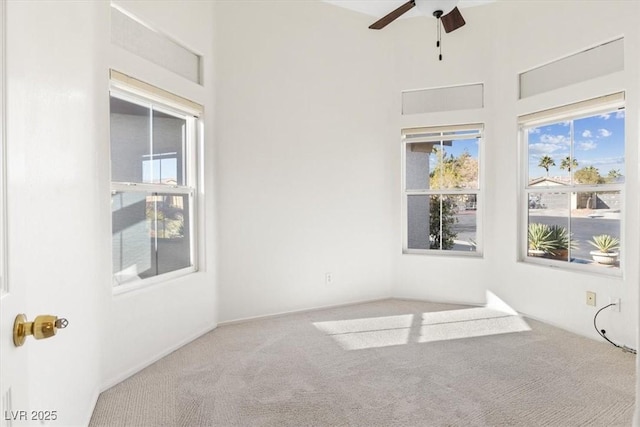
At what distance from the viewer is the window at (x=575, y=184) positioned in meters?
3.15

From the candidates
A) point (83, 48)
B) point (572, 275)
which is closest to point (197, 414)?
point (83, 48)

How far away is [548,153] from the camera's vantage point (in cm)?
366

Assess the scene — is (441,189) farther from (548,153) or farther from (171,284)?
(171,284)

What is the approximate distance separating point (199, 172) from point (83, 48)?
4.75 ft

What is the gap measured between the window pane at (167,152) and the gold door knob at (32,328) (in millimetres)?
2188

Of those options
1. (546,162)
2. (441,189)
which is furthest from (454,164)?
(546,162)

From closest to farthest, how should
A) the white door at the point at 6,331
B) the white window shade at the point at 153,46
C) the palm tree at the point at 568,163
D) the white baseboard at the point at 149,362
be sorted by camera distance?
1. the white door at the point at 6,331
2. the white baseboard at the point at 149,362
3. the white window shade at the point at 153,46
4. the palm tree at the point at 568,163

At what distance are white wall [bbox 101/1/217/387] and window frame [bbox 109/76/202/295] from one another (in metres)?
0.06

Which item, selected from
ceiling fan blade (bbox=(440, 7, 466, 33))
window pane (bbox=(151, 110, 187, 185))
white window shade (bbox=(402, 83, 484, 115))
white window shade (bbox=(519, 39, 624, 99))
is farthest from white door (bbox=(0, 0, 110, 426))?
white window shade (bbox=(519, 39, 624, 99))

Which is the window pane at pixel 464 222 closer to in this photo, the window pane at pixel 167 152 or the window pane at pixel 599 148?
the window pane at pixel 599 148

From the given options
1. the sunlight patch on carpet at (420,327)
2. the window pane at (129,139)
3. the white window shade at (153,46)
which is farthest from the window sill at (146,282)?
the white window shade at (153,46)

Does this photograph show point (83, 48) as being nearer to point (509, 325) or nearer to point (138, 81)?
point (138, 81)

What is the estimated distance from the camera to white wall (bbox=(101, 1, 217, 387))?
2.50 meters

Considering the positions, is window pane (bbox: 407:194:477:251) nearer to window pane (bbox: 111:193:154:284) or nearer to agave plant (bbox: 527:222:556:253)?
agave plant (bbox: 527:222:556:253)
